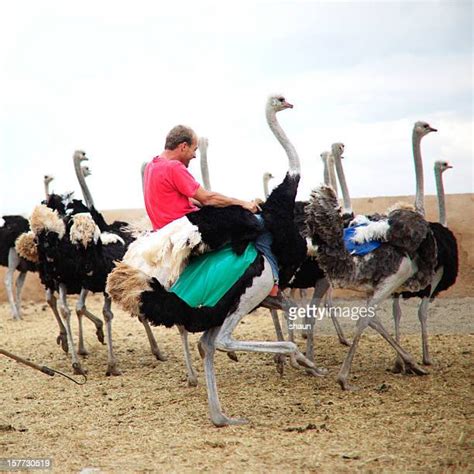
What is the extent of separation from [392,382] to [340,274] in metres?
1.02

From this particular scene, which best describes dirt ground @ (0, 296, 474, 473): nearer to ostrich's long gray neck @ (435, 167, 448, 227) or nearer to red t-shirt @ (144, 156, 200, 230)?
ostrich's long gray neck @ (435, 167, 448, 227)

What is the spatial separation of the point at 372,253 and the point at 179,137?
1.79m

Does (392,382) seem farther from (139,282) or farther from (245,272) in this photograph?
(139,282)

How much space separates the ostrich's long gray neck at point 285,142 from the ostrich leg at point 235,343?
837mm

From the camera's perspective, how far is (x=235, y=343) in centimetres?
593

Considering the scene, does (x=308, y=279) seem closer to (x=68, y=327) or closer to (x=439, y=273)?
(x=439, y=273)

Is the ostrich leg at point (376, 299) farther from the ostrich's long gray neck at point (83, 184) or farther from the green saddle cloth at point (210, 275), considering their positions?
the ostrich's long gray neck at point (83, 184)

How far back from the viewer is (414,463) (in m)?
4.92

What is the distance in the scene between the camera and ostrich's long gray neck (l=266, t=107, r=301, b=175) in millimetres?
6539

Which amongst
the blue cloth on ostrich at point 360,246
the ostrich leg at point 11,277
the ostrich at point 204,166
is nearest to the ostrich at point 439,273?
the blue cloth on ostrich at point 360,246

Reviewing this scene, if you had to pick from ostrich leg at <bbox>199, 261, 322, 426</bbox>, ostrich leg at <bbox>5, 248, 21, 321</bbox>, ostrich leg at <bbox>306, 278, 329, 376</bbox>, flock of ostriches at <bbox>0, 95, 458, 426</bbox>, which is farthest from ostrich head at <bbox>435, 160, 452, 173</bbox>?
ostrich leg at <bbox>5, 248, 21, 321</bbox>

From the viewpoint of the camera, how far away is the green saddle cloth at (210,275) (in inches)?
233

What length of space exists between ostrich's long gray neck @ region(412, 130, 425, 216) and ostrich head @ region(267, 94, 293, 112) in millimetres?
1774

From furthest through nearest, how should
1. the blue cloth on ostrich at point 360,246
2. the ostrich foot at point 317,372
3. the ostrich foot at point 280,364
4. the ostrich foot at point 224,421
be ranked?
the ostrich foot at point 280,364, the blue cloth on ostrich at point 360,246, the ostrich foot at point 317,372, the ostrich foot at point 224,421
